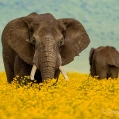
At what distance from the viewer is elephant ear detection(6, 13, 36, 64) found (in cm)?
1239

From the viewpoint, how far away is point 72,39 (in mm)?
13180

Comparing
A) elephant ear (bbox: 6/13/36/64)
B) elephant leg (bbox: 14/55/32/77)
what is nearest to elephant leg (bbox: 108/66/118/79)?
elephant ear (bbox: 6/13/36/64)

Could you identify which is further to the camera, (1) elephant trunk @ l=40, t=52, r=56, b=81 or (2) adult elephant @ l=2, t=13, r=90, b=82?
(2) adult elephant @ l=2, t=13, r=90, b=82

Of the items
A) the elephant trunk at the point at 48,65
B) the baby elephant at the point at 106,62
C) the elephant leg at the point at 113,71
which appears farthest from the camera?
the elephant leg at the point at 113,71

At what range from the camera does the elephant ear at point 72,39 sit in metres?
12.8

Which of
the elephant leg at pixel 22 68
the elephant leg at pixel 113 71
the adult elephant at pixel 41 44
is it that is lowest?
the elephant leg at pixel 113 71

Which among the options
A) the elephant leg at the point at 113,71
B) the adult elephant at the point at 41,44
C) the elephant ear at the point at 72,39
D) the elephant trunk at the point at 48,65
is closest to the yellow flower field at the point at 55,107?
the elephant trunk at the point at 48,65

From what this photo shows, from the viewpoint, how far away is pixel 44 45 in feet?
37.0

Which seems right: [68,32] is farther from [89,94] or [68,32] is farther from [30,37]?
[89,94]

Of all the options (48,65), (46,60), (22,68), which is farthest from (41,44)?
(22,68)

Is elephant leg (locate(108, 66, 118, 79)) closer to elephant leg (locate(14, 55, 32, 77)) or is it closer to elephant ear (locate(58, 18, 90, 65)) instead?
elephant ear (locate(58, 18, 90, 65))

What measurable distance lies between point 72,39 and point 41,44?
199cm

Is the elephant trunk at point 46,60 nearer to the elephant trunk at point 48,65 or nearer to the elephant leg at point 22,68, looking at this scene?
the elephant trunk at point 48,65

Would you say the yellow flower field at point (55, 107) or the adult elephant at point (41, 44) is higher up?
the adult elephant at point (41, 44)
